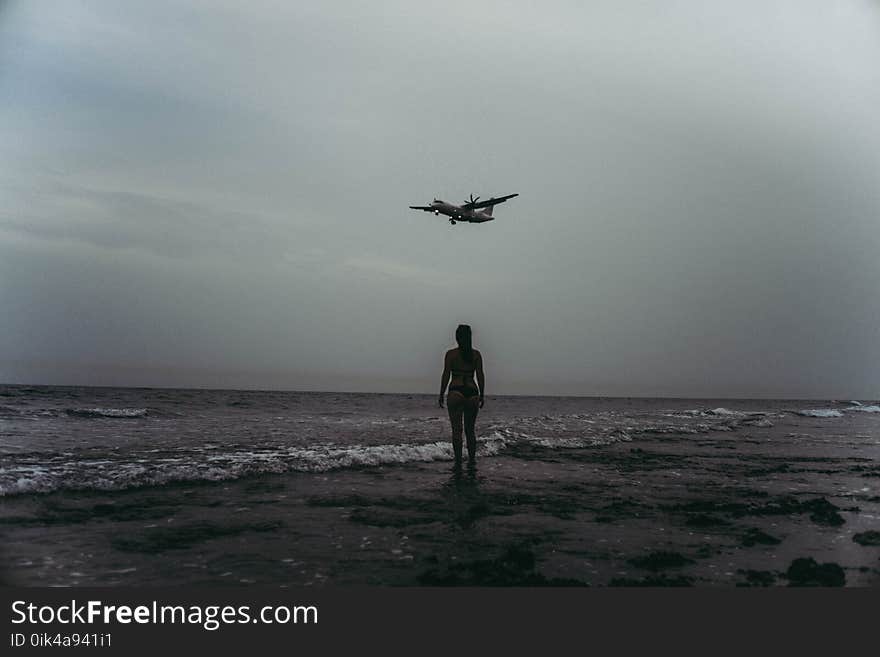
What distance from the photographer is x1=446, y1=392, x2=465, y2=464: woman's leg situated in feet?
35.3

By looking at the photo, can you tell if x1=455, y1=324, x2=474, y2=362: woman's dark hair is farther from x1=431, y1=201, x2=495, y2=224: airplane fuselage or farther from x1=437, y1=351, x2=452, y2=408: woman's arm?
x1=431, y1=201, x2=495, y2=224: airplane fuselage

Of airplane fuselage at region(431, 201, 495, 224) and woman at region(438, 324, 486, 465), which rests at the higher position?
airplane fuselage at region(431, 201, 495, 224)

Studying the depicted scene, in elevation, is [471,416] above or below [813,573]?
above

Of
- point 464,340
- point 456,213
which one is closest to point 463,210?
point 456,213

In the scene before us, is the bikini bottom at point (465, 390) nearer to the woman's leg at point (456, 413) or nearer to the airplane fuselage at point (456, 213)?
the woman's leg at point (456, 413)

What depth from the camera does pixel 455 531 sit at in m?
6.32

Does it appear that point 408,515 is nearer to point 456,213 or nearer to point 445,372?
point 445,372

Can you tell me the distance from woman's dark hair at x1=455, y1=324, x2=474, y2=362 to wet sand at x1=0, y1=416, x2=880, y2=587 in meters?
2.14

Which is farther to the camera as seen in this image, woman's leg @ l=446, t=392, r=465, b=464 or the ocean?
woman's leg @ l=446, t=392, r=465, b=464

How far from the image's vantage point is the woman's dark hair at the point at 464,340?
10797 millimetres

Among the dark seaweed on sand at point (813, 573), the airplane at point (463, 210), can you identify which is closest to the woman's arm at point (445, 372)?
the dark seaweed on sand at point (813, 573)

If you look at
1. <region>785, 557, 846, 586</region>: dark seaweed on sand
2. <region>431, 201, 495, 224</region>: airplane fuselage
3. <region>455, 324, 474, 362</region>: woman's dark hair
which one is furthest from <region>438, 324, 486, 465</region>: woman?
<region>431, 201, 495, 224</region>: airplane fuselage

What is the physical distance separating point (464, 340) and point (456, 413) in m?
1.36

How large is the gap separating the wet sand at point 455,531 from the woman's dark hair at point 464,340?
2.14 meters
